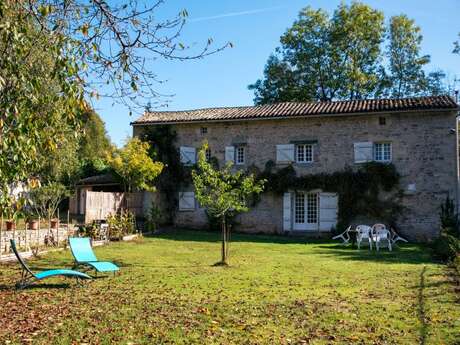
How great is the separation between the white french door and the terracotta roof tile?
3.47m

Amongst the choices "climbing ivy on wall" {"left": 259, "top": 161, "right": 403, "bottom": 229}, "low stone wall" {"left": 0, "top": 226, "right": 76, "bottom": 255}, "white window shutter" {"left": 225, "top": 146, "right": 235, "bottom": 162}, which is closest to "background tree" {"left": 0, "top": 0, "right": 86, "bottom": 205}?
"low stone wall" {"left": 0, "top": 226, "right": 76, "bottom": 255}

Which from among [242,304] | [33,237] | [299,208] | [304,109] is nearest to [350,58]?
[304,109]

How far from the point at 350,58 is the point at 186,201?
15636mm

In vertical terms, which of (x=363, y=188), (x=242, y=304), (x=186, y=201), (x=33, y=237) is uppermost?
(x=363, y=188)

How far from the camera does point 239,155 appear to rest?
70.6ft

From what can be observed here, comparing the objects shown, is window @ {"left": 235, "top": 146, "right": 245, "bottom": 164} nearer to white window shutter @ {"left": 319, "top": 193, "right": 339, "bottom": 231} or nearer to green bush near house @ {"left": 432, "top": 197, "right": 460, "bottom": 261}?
white window shutter @ {"left": 319, "top": 193, "right": 339, "bottom": 231}

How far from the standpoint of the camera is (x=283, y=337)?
507 cm

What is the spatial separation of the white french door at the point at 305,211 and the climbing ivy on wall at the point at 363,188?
0.53m

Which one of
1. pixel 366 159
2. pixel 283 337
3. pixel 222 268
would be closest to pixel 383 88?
pixel 366 159

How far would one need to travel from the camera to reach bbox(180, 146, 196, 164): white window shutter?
2192 cm

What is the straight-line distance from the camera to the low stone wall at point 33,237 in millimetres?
12327

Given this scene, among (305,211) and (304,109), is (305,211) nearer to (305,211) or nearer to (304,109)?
(305,211)

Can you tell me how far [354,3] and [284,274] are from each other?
25.3 metres

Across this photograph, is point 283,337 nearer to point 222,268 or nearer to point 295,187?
point 222,268
